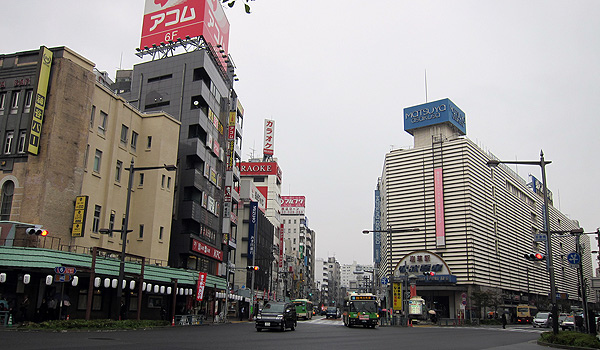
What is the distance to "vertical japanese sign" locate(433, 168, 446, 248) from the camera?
81.2m

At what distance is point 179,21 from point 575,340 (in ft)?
156

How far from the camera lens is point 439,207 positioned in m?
82.2

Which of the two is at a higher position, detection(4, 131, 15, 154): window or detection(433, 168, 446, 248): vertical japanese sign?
detection(433, 168, 446, 248): vertical japanese sign

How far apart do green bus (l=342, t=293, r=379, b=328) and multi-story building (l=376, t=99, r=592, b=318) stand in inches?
1253

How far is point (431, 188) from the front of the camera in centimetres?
8400

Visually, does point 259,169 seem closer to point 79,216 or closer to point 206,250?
point 206,250

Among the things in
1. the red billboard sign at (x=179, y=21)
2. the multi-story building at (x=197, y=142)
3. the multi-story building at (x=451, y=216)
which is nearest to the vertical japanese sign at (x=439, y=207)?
the multi-story building at (x=451, y=216)

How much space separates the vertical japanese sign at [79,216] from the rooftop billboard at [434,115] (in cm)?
6906

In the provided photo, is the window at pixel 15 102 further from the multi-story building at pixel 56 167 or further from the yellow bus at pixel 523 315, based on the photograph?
the yellow bus at pixel 523 315

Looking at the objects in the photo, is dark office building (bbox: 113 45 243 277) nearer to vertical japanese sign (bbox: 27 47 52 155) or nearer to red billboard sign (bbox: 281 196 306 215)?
vertical japanese sign (bbox: 27 47 52 155)

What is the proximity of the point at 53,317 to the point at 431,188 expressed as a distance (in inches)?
2652

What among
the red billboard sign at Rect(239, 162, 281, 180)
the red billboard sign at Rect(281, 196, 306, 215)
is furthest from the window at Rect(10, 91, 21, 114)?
the red billboard sign at Rect(281, 196, 306, 215)

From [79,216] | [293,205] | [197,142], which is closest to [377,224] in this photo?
[293,205]

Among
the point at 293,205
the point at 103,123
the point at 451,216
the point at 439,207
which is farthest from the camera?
the point at 293,205
